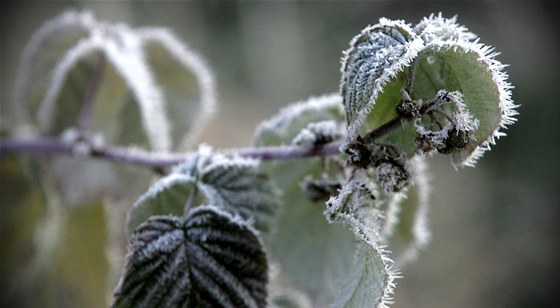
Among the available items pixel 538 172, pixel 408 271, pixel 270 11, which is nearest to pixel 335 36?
pixel 270 11

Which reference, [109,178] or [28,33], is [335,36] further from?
[109,178]

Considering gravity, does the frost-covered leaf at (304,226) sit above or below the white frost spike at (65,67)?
below

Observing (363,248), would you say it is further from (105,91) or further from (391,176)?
(105,91)

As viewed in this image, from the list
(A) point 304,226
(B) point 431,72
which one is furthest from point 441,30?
(A) point 304,226

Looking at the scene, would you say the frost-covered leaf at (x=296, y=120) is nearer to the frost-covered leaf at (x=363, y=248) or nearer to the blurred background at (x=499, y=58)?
the frost-covered leaf at (x=363, y=248)

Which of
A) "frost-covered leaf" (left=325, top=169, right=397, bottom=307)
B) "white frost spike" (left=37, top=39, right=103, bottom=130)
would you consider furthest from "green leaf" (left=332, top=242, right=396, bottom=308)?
"white frost spike" (left=37, top=39, right=103, bottom=130)

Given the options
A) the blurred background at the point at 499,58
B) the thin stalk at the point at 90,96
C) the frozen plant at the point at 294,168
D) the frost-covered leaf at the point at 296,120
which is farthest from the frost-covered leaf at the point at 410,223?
the blurred background at the point at 499,58
